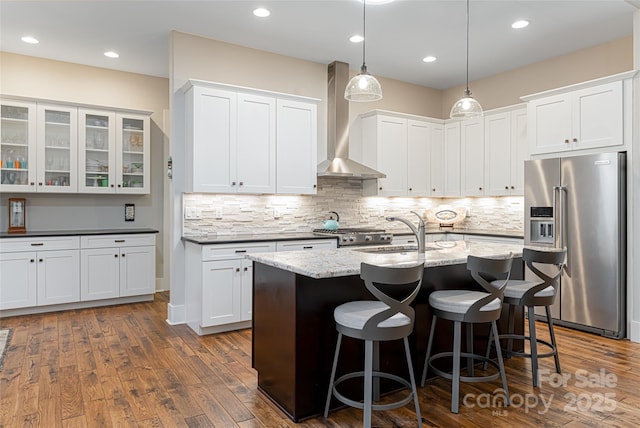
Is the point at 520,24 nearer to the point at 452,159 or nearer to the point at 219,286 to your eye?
the point at 452,159

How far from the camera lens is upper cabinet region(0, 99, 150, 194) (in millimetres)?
4922

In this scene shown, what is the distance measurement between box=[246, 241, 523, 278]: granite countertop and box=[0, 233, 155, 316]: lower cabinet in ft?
10.1

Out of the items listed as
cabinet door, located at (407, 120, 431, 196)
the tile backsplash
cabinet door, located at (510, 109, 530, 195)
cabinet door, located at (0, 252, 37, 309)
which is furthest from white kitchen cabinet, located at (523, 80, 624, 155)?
cabinet door, located at (0, 252, 37, 309)

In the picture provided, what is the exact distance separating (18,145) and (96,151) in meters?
0.81

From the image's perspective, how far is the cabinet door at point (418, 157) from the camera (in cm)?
609

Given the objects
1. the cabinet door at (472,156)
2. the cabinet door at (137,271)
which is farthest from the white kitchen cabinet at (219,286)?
the cabinet door at (472,156)

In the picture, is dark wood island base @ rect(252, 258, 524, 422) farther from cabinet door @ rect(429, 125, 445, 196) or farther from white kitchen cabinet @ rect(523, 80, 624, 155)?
cabinet door @ rect(429, 125, 445, 196)

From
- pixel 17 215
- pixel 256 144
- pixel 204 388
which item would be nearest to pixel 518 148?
pixel 256 144

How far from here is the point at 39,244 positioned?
186 inches

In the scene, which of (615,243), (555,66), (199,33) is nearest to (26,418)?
(199,33)

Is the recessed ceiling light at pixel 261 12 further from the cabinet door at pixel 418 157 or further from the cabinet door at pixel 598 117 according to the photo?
the cabinet door at pixel 598 117

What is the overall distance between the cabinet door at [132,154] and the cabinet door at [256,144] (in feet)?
5.85

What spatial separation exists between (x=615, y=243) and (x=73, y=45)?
19.8 feet

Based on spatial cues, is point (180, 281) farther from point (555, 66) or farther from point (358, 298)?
point (555, 66)
